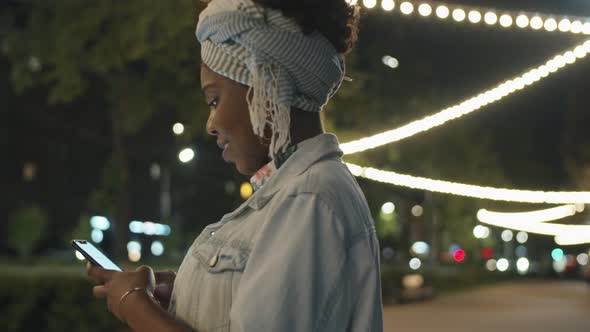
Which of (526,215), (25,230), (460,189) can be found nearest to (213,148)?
(460,189)

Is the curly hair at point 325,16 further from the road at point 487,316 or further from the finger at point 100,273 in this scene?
the road at point 487,316

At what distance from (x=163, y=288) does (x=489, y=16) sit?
7.51 meters

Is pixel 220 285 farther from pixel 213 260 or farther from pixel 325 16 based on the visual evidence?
pixel 325 16

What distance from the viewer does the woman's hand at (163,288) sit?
8.39 ft

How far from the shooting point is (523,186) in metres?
70.4

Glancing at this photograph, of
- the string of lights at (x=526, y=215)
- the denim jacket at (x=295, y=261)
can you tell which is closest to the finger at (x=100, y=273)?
the denim jacket at (x=295, y=261)

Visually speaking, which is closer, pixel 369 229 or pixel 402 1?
pixel 369 229

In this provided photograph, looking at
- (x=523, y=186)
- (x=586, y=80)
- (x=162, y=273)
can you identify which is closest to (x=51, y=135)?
(x=586, y=80)

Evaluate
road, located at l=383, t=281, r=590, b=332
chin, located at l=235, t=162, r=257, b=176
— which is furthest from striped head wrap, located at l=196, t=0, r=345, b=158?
road, located at l=383, t=281, r=590, b=332

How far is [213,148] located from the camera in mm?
29766

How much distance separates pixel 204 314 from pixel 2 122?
4677cm

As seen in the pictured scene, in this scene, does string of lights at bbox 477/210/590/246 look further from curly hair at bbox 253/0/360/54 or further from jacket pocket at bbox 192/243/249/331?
jacket pocket at bbox 192/243/249/331

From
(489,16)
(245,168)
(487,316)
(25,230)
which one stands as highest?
(489,16)

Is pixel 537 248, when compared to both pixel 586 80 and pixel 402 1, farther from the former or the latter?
pixel 402 1
